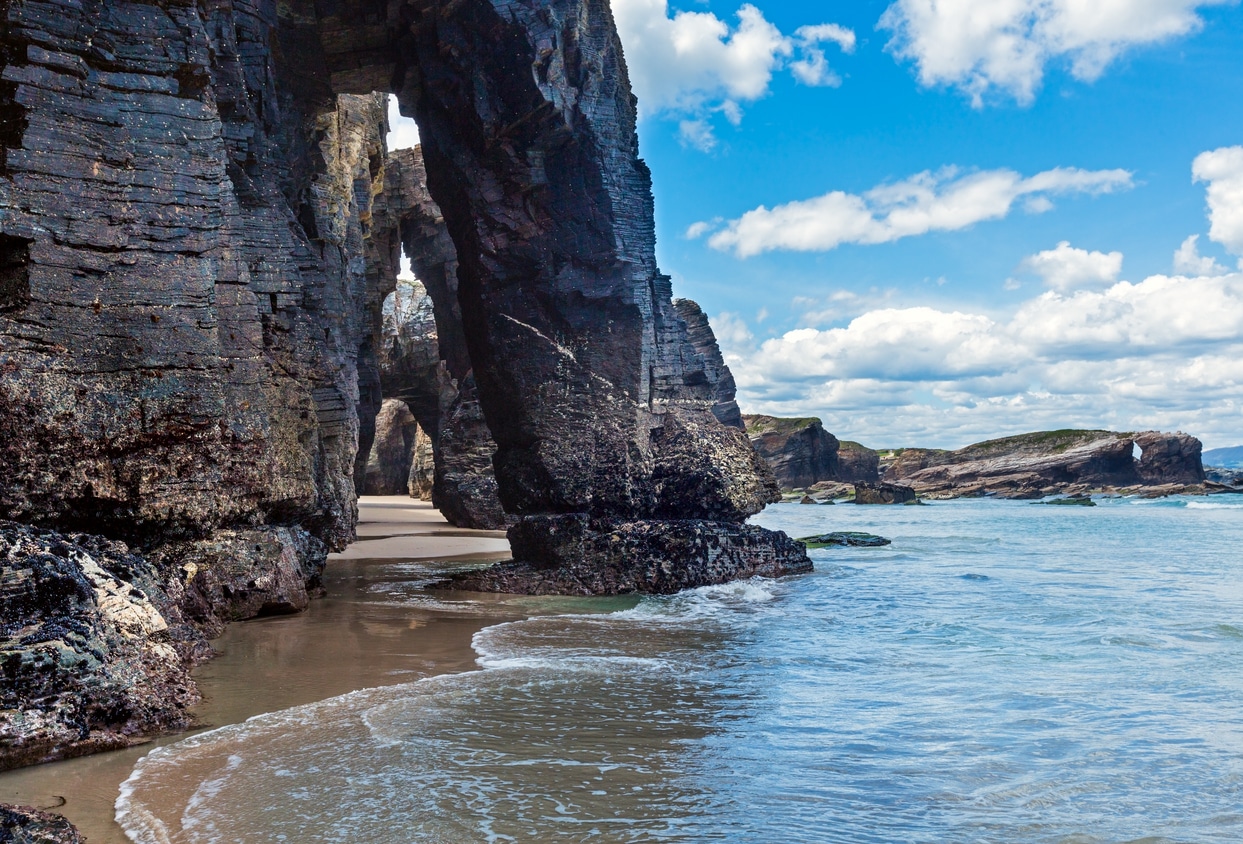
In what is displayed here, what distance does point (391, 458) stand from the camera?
45312 millimetres

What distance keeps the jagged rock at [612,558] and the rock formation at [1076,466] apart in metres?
49.9

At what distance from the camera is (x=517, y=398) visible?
43.7ft

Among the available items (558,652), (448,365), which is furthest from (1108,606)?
(448,365)

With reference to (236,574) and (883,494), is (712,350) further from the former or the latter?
(883,494)

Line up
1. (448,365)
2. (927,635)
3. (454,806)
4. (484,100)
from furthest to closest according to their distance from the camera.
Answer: (448,365)
(484,100)
(927,635)
(454,806)

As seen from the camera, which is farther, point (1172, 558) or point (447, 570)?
point (1172, 558)

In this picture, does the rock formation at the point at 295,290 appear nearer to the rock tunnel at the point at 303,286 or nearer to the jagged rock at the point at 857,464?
the rock tunnel at the point at 303,286

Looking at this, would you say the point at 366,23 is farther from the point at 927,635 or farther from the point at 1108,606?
the point at 1108,606

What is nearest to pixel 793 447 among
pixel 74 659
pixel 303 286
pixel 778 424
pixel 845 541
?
pixel 778 424

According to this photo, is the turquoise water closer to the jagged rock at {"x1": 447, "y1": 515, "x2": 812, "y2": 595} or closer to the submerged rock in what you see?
the jagged rock at {"x1": 447, "y1": 515, "x2": 812, "y2": 595}

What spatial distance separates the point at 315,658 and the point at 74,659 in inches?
92.5

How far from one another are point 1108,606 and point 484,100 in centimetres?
1079

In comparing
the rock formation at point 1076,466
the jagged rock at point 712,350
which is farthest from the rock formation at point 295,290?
the rock formation at point 1076,466

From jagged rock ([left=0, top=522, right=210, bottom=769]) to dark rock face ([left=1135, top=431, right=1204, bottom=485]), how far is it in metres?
61.4
